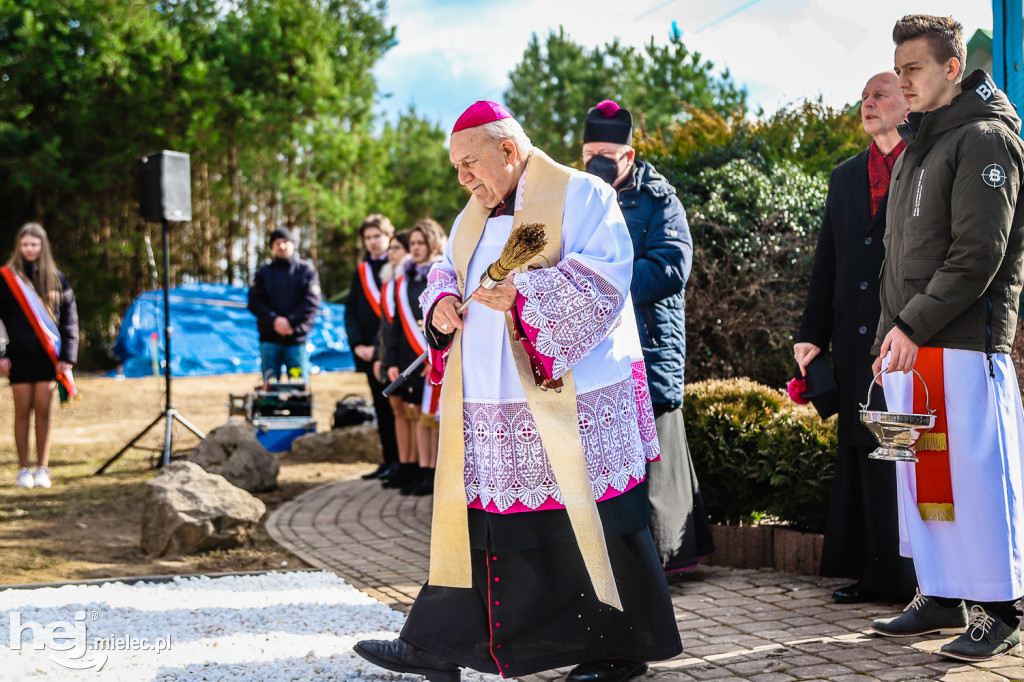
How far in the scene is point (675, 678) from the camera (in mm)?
3371

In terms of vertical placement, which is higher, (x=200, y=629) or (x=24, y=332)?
(x=24, y=332)

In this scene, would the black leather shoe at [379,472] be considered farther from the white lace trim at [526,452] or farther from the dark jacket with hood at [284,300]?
the white lace trim at [526,452]

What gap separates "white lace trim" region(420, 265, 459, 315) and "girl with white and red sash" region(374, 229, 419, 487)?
166 inches

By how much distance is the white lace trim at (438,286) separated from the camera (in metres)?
3.38

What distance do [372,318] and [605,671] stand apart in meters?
5.94

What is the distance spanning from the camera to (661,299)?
14.7 feet

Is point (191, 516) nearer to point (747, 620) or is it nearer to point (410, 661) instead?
point (410, 661)

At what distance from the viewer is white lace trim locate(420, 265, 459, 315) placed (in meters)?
3.38

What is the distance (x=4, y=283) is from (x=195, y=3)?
16.7m

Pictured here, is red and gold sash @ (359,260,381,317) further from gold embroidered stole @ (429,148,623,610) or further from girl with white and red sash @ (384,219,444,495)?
gold embroidered stole @ (429,148,623,610)

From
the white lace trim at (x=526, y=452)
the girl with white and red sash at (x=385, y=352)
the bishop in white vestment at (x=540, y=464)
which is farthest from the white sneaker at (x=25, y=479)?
the white lace trim at (x=526, y=452)

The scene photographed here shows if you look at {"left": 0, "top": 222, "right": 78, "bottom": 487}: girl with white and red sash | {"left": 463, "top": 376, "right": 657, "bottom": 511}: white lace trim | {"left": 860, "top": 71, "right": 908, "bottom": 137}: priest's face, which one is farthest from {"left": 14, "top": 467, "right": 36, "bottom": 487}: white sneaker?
{"left": 860, "top": 71, "right": 908, "bottom": 137}: priest's face

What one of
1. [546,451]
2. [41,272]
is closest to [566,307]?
[546,451]

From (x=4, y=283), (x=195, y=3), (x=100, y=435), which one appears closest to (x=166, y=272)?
(x=4, y=283)
